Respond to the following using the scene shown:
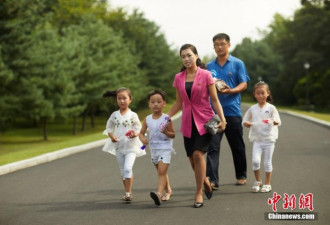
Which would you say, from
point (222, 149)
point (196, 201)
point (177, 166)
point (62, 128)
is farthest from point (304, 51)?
point (196, 201)

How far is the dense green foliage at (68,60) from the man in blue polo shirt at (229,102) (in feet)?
74.1

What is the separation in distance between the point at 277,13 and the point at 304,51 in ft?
186

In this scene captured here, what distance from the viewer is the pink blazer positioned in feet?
21.5

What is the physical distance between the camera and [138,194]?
7.52 m

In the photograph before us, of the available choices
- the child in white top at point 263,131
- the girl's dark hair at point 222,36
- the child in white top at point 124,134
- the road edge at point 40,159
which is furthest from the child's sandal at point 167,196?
the road edge at point 40,159

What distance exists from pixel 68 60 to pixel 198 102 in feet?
116

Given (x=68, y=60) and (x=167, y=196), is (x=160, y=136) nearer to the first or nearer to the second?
(x=167, y=196)

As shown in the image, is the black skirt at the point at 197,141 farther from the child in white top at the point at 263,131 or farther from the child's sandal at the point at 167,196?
the child in white top at the point at 263,131

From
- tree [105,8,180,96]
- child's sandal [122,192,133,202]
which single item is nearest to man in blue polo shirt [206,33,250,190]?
child's sandal [122,192,133,202]

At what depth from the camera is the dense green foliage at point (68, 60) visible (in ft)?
99.0

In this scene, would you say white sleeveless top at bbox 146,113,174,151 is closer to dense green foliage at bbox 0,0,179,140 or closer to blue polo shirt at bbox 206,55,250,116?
blue polo shirt at bbox 206,55,250,116

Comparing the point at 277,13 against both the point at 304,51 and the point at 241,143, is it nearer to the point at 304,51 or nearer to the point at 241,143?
the point at 304,51

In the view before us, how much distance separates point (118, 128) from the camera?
7258 mm

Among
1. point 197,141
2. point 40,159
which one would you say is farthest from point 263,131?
point 40,159
